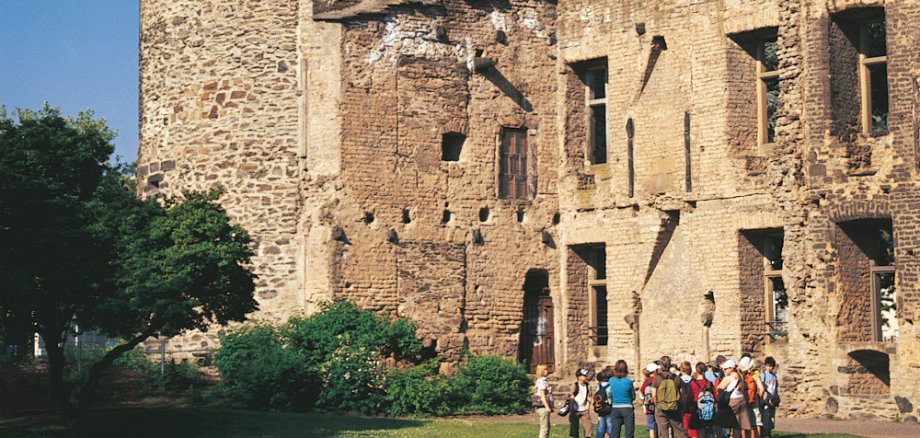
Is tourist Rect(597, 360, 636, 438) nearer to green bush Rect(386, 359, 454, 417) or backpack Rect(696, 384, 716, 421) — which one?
backpack Rect(696, 384, 716, 421)

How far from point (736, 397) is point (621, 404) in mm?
1657

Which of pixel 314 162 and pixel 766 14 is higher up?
pixel 766 14

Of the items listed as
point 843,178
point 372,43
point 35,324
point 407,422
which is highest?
point 372,43

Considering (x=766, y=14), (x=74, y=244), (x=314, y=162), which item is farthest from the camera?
(x=314, y=162)

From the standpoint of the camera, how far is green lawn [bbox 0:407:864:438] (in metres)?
24.8

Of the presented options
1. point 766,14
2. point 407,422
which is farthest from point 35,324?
point 766,14

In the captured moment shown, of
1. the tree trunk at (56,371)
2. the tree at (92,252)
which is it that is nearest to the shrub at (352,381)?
the tree at (92,252)

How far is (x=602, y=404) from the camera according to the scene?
2164 cm

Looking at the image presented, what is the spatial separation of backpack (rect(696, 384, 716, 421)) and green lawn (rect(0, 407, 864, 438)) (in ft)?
11.1

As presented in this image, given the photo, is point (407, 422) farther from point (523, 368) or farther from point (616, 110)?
point (616, 110)

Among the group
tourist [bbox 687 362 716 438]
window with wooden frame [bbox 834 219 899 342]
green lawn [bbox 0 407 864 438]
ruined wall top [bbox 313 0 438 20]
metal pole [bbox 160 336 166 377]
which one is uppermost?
ruined wall top [bbox 313 0 438 20]

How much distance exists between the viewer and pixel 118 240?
2552cm

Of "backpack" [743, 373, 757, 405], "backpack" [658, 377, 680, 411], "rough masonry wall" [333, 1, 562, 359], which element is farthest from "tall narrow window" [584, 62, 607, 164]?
"backpack" [658, 377, 680, 411]

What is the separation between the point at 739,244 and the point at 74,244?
12.1m
